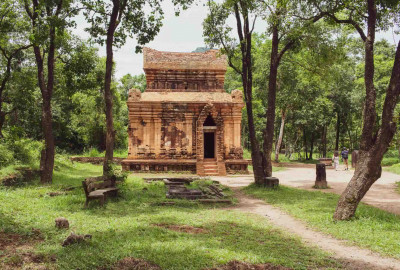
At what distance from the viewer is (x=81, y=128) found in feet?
96.3

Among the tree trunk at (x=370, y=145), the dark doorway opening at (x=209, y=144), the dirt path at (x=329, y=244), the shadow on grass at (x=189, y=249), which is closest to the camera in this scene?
the shadow on grass at (x=189, y=249)

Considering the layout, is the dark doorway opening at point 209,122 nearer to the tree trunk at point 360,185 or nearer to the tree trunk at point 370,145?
the tree trunk at point 370,145

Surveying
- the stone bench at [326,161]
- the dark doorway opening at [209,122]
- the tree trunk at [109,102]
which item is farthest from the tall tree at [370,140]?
the stone bench at [326,161]

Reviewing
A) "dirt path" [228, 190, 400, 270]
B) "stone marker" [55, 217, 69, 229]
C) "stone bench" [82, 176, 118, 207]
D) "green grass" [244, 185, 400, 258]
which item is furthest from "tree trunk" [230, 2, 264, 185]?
"stone marker" [55, 217, 69, 229]

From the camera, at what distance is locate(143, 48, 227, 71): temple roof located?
22.1 meters

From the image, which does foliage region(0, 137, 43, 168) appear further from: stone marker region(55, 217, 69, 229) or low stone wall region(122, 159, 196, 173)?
stone marker region(55, 217, 69, 229)

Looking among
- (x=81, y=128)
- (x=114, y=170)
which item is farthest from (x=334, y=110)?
(x=114, y=170)

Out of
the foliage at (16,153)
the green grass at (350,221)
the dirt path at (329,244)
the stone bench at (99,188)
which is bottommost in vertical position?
the dirt path at (329,244)

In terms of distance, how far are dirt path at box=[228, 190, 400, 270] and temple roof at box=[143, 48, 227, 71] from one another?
47.1ft

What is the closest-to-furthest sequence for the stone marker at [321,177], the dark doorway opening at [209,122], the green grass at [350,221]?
the green grass at [350,221] < the stone marker at [321,177] < the dark doorway opening at [209,122]

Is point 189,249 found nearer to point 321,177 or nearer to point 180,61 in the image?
point 321,177

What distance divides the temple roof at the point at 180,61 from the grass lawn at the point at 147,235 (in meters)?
14.0

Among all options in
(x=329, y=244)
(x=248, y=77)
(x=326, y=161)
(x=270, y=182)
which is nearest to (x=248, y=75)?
(x=248, y=77)

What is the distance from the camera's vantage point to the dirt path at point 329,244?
4887 mm
